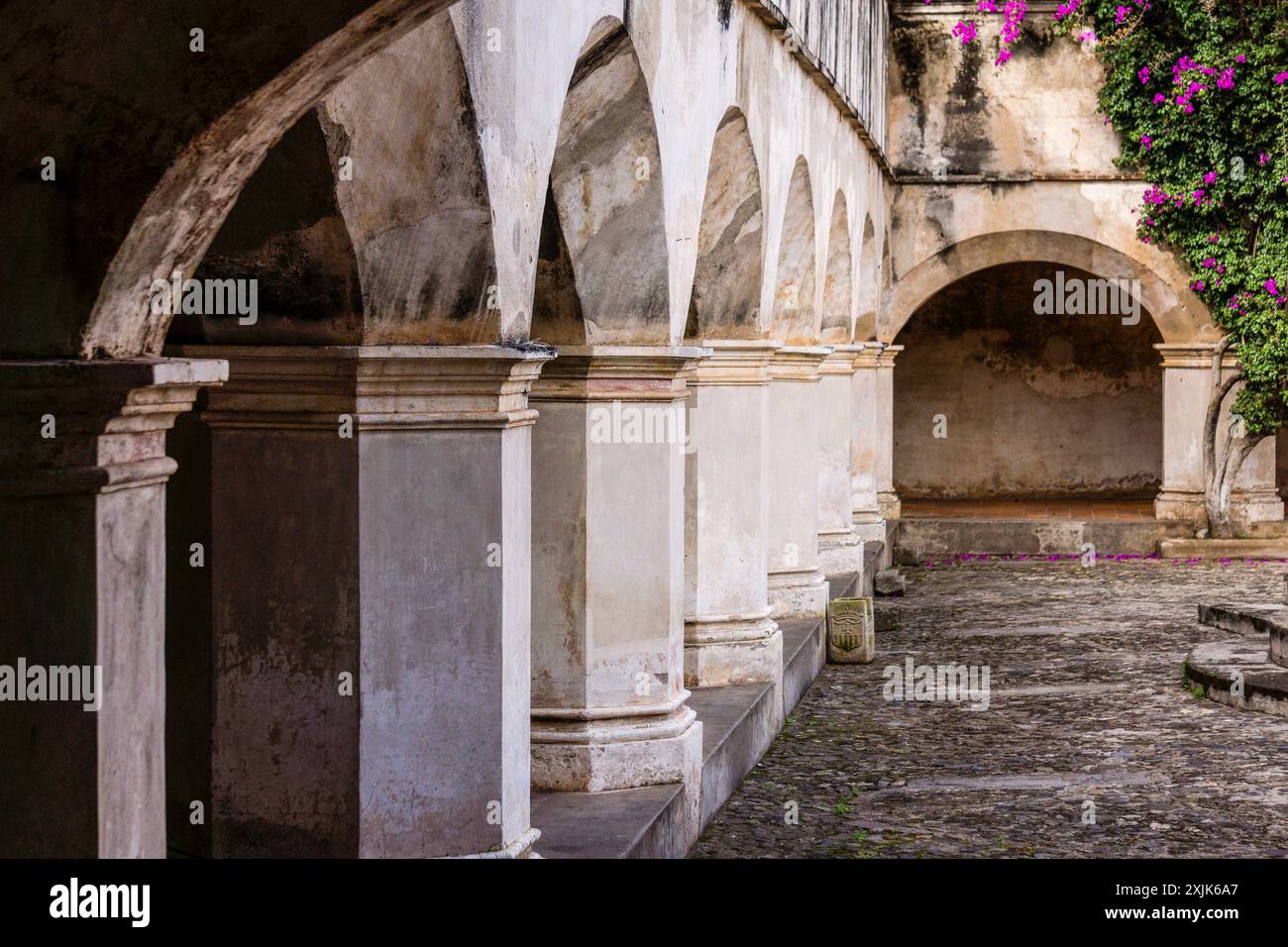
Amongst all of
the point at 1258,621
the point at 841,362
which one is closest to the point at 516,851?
the point at 1258,621

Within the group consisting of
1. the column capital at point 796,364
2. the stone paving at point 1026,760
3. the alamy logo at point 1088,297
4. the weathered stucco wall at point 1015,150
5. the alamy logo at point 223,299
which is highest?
the weathered stucco wall at point 1015,150

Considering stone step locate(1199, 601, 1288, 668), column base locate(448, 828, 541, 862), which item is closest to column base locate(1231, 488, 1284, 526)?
stone step locate(1199, 601, 1288, 668)

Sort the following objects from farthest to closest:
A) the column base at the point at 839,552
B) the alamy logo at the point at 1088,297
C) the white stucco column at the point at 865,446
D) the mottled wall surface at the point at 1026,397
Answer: the mottled wall surface at the point at 1026,397 → the alamy logo at the point at 1088,297 → the white stucco column at the point at 865,446 → the column base at the point at 839,552

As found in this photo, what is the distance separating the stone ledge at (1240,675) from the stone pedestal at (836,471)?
3.26m

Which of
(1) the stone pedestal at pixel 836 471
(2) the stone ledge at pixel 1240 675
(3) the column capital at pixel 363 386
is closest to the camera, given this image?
(3) the column capital at pixel 363 386

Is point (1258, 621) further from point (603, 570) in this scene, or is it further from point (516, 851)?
point (516, 851)

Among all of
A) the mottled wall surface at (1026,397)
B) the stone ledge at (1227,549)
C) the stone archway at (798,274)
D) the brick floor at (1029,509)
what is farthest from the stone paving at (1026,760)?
the mottled wall surface at (1026,397)

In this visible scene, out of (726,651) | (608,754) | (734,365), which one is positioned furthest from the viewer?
(734,365)

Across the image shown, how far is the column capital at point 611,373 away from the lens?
23.3ft

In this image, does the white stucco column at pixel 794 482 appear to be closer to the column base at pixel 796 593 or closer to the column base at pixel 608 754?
the column base at pixel 796 593

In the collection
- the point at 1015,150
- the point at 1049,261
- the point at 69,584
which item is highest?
the point at 1015,150

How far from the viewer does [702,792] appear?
307 inches
